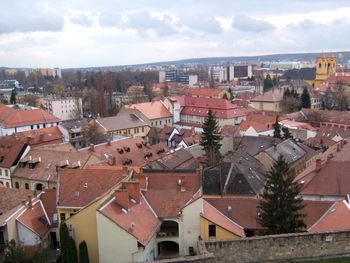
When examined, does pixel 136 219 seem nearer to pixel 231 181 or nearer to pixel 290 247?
pixel 290 247

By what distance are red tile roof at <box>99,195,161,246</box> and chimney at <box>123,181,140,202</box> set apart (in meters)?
0.56

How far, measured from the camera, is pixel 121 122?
73.1 meters

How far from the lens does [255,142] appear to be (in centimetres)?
5194

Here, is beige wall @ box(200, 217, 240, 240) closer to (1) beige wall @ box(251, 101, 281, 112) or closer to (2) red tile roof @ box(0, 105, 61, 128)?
(2) red tile roof @ box(0, 105, 61, 128)

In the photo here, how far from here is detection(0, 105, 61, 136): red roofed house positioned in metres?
70.7

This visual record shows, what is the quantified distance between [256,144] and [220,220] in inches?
1033

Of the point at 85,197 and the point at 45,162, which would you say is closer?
the point at 85,197

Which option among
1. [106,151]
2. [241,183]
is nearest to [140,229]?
[241,183]

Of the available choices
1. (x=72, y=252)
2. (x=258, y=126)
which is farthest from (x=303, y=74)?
(x=72, y=252)

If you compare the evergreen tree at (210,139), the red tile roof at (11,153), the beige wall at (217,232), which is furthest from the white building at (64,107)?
the beige wall at (217,232)

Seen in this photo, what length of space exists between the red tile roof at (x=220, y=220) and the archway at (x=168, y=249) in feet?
9.25

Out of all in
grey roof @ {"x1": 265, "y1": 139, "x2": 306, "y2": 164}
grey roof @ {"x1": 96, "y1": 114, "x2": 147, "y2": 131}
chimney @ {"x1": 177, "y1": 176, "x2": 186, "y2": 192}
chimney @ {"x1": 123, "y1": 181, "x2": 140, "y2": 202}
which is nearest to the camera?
chimney @ {"x1": 123, "y1": 181, "x2": 140, "y2": 202}

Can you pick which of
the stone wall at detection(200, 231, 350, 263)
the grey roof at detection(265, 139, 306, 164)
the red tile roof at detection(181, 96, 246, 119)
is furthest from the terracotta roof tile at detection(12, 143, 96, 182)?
the red tile roof at detection(181, 96, 246, 119)

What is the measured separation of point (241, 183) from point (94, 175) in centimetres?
1163
